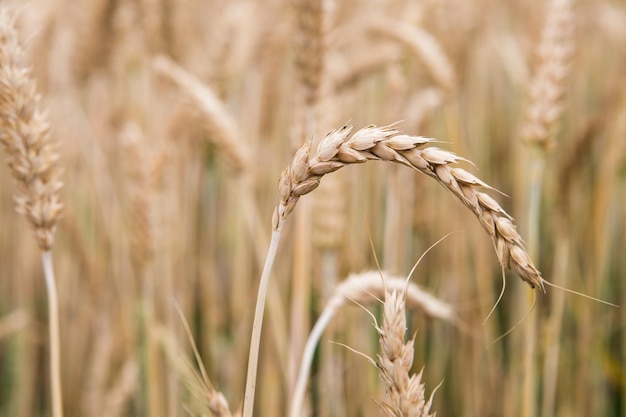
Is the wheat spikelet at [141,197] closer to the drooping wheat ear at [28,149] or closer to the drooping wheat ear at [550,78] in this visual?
the drooping wheat ear at [28,149]

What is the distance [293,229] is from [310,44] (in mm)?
840

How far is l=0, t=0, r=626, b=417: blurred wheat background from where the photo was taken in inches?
48.9

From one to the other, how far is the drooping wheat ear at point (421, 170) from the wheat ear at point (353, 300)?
117mm

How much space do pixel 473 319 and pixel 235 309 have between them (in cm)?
64

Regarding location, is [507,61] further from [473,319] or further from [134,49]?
[134,49]

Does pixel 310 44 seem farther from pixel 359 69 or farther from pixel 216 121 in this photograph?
pixel 359 69

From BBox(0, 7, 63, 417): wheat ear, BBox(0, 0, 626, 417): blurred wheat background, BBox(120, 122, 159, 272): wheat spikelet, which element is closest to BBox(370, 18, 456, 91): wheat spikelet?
BBox(0, 0, 626, 417): blurred wheat background

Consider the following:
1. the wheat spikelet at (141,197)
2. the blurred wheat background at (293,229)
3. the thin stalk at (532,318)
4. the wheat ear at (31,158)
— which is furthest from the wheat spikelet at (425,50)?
the wheat ear at (31,158)

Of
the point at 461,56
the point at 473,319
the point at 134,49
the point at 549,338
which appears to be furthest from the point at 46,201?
the point at 134,49

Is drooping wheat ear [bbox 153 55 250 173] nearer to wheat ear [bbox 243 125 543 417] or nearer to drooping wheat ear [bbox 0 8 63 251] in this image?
drooping wheat ear [bbox 0 8 63 251]

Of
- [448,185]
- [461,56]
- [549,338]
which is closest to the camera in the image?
[448,185]

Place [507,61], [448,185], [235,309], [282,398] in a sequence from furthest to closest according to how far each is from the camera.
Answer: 1. [507,61]
2. [235,309]
3. [282,398]
4. [448,185]

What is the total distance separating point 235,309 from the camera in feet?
5.77

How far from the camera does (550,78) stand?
1160 millimetres
